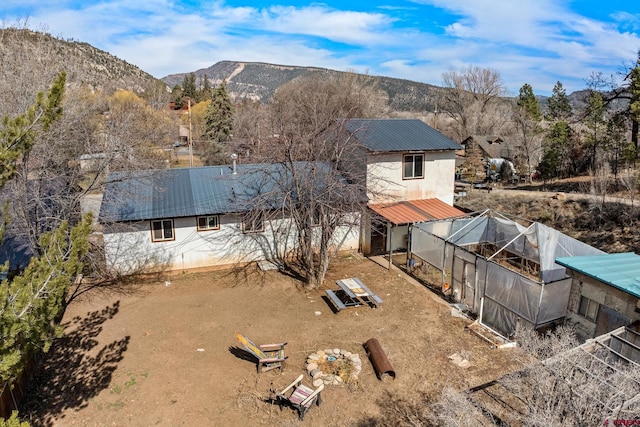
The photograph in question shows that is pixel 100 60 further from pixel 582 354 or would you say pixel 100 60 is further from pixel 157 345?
pixel 582 354

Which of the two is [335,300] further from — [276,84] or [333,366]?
[276,84]

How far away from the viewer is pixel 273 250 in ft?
63.1

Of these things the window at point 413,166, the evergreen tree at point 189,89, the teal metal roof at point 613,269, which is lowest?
the teal metal roof at point 613,269

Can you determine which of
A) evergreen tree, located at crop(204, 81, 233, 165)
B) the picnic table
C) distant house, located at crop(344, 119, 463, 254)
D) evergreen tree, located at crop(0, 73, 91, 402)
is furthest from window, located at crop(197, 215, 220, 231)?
evergreen tree, located at crop(204, 81, 233, 165)

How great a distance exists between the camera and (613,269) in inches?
456

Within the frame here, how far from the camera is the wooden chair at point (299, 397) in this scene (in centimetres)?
945

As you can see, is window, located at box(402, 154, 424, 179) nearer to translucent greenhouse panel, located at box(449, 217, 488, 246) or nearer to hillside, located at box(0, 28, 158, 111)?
translucent greenhouse panel, located at box(449, 217, 488, 246)

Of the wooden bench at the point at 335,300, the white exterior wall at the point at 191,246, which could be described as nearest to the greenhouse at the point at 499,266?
the wooden bench at the point at 335,300

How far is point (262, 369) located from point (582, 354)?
769cm

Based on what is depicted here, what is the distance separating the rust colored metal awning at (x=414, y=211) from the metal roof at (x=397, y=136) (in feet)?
9.16

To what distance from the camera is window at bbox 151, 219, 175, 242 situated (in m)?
17.4

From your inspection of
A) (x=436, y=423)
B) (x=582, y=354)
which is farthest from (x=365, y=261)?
(x=582, y=354)

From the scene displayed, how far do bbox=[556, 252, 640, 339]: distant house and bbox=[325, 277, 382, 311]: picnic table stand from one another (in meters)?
6.12

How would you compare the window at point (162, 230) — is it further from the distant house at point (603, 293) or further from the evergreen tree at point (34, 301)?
the distant house at point (603, 293)
